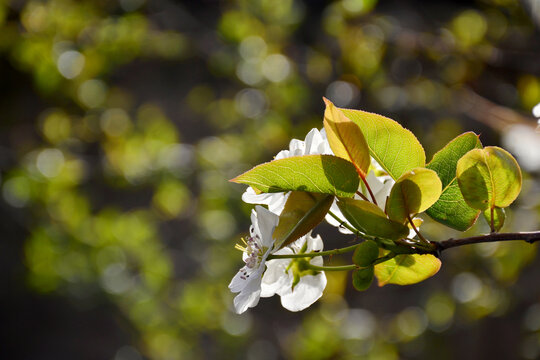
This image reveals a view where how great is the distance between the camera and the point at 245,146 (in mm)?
1751

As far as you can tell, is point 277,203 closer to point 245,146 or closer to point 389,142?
point 389,142

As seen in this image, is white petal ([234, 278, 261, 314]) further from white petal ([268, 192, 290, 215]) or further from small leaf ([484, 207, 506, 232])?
small leaf ([484, 207, 506, 232])

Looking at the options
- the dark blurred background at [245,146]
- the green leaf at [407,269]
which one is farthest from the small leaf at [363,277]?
the dark blurred background at [245,146]

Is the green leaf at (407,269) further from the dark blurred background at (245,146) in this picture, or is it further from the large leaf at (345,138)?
the dark blurred background at (245,146)

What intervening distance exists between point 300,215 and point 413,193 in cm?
8

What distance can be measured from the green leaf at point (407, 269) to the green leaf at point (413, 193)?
43 mm

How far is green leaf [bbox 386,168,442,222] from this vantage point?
33 centimetres

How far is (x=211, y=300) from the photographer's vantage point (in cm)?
174

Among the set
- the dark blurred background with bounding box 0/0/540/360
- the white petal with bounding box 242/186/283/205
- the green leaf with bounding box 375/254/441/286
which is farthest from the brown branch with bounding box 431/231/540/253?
the dark blurred background with bounding box 0/0/540/360

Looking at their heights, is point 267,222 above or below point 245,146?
above

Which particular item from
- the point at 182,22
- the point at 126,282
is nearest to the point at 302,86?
the point at 182,22

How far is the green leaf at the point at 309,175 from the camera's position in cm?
33

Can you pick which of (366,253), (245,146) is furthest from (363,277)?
(245,146)

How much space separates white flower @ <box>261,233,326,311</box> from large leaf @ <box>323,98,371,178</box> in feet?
0.30
